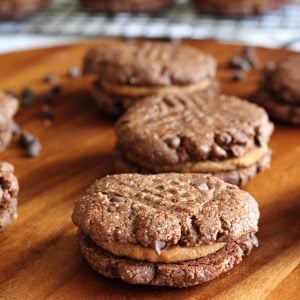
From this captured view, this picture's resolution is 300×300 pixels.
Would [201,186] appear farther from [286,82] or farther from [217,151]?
[286,82]

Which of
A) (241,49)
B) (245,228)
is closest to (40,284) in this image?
(245,228)

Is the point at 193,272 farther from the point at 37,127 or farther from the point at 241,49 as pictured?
the point at 241,49

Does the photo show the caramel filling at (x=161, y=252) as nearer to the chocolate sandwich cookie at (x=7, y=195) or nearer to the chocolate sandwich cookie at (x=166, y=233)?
the chocolate sandwich cookie at (x=166, y=233)

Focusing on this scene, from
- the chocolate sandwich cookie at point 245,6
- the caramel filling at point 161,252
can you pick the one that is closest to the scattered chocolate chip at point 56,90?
the caramel filling at point 161,252

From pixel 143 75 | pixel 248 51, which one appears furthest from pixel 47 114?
pixel 248 51

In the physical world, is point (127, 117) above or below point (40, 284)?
above

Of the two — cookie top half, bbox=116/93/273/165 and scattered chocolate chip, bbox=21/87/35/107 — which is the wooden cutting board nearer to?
scattered chocolate chip, bbox=21/87/35/107
